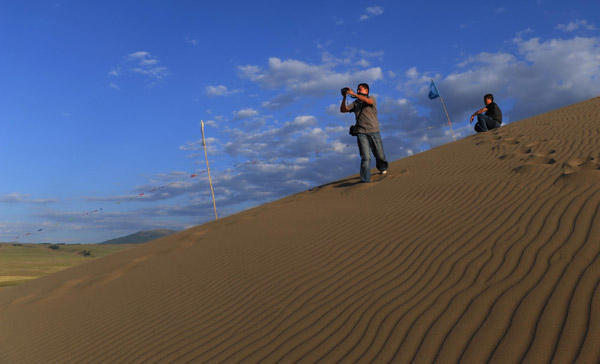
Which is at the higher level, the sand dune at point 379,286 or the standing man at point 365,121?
the standing man at point 365,121

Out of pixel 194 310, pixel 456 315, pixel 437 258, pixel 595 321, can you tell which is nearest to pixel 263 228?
pixel 194 310

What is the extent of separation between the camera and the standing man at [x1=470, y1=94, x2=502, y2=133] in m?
13.5

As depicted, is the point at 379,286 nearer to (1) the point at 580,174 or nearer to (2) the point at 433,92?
(1) the point at 580,174

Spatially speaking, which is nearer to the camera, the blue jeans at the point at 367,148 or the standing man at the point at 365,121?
the standing man at the point at 365,121

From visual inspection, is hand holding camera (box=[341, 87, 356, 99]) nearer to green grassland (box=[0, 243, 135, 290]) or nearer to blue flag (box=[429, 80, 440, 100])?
blue flag (box=[429, 80, 440, 100])

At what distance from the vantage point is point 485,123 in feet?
46.3

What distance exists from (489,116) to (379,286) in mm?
11941

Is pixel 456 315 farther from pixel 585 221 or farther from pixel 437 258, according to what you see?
pixel 585 221

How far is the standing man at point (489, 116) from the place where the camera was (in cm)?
1347

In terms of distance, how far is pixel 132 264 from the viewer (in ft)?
29.6

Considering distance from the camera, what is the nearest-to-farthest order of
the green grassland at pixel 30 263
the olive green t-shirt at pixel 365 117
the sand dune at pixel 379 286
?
the sand dune at pixel 379 286, the olive green t-shirt at pixel 365 117, the green grassland at pixel 30 263

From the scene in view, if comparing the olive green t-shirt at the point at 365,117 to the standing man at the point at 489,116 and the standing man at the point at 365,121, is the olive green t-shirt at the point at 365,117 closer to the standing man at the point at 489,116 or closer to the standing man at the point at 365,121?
the standing man at the point at 365,121

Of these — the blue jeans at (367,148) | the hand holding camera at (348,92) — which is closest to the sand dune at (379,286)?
the blue jeans at (367,148)

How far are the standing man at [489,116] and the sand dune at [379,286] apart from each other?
15.4ft
